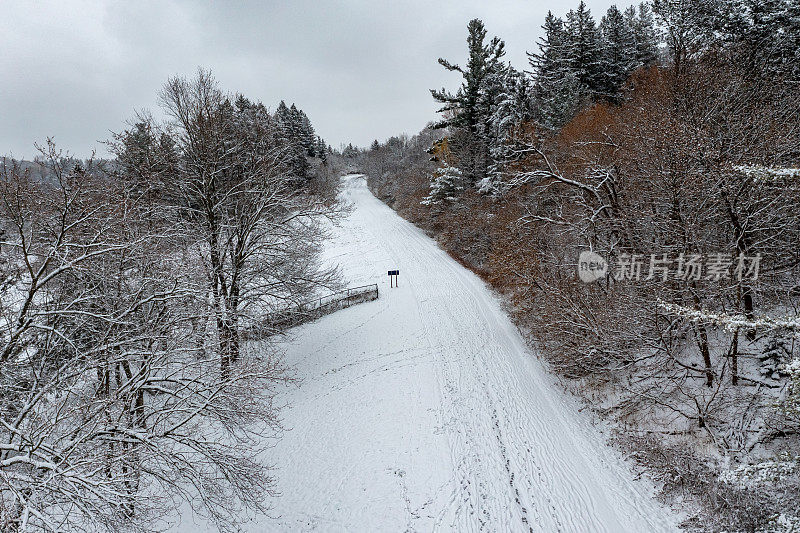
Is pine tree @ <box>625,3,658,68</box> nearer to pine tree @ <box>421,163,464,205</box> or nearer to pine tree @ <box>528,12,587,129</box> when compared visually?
pine tree @ <box>528,12,587,129</box>

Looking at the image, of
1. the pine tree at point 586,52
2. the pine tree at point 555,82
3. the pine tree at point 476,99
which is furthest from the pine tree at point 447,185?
the pine tree at point 586,52

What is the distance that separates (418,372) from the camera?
12633 millimetres

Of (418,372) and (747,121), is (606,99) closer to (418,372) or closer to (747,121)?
(747,121)

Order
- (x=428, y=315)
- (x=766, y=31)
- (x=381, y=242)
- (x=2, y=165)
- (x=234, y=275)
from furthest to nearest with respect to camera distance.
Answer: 1. (x=381, y=242)
2. (x=428, y=315)
3. (x=766, y=31)
4. (x=234, y=275)
5. (x=2, y=165)

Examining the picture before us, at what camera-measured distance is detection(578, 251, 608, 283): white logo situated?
1191cm

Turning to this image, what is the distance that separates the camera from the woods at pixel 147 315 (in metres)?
5.18

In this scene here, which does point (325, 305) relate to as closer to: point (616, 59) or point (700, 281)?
point (700, 281)

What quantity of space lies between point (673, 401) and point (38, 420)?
13552 millimetres

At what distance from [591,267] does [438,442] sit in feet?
26.7

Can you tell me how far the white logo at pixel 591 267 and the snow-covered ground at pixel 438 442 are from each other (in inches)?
151

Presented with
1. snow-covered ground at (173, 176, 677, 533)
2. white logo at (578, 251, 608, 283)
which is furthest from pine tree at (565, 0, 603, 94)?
snow-covered ground at (173, 176, 677, 533)

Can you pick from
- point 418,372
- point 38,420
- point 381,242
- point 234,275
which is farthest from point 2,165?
point 381,242

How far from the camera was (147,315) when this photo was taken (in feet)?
25.5

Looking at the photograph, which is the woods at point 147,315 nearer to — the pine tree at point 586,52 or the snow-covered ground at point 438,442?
the snow-covered ground at point 438,442
